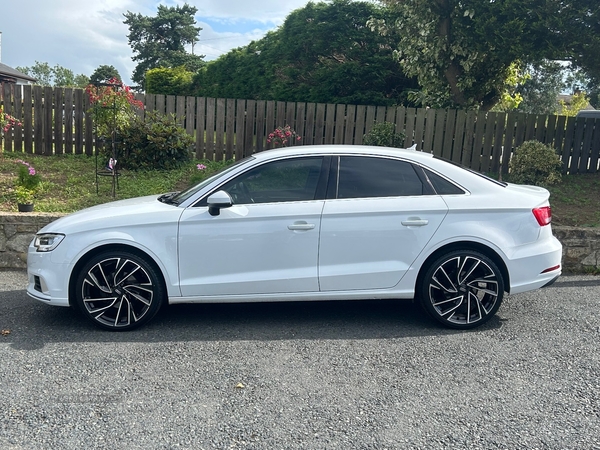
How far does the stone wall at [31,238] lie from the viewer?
6.88 metres

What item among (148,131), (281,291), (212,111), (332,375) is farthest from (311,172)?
(212,111)

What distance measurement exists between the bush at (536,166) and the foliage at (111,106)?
7.22 metres

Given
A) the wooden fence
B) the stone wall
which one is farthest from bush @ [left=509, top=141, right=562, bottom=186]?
the stone wall

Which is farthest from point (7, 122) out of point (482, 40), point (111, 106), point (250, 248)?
point (482, 40)

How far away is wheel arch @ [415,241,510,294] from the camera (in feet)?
16.0

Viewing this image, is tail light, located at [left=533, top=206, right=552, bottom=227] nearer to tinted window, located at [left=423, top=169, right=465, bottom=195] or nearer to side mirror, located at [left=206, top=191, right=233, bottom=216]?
tinted window, located at [left=423, top=169, right=465, bottom=195]

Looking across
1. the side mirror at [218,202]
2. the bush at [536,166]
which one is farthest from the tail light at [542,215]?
the bush at [536,166]

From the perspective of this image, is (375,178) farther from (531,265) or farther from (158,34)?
(158,34)

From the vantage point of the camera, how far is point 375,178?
501 centimetres

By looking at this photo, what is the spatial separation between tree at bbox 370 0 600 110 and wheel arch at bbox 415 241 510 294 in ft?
19.6

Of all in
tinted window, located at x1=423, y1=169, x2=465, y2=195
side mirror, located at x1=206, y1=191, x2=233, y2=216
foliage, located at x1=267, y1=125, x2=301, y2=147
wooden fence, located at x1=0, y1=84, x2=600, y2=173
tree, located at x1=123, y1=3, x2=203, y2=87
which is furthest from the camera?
tree, located at x1=123, y1=3, x2=203, y2=87

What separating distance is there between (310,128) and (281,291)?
7301 millimetres

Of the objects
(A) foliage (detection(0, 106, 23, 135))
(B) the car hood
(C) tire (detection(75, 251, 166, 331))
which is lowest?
(C) tire (detection(75, 251, 166, 331))

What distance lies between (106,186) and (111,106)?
1.59m
